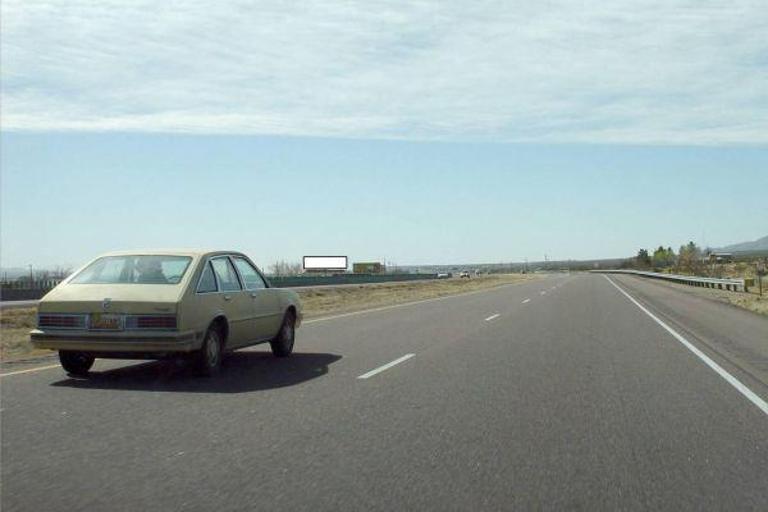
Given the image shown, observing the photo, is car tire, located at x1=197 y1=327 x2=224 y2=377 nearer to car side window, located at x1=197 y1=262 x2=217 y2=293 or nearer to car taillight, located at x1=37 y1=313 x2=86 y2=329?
car side window, located at x1=197 y1=262 x2=217 y2=293

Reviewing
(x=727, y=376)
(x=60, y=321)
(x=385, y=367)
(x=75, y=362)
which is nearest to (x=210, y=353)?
(x=75, y=362)

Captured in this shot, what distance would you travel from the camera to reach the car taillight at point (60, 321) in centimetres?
906

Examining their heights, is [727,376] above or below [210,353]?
below

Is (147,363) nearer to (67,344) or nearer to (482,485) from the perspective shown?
(67,344)

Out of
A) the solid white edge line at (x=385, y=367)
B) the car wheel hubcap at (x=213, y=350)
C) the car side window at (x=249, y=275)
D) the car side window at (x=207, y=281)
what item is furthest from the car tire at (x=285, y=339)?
the car side window at (x=207, y=281)

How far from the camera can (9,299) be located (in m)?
35.6

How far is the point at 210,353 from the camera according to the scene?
969 cm

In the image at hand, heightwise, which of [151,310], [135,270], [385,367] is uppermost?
[135,270]

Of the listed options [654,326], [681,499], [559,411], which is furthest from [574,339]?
[681,499]

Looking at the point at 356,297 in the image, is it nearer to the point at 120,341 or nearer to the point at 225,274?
the point at 225,274

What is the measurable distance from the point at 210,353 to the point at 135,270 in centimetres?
136

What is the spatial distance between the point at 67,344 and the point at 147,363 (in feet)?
7.83

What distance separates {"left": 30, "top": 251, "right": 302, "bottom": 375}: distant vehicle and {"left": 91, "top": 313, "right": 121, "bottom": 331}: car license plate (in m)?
0.01

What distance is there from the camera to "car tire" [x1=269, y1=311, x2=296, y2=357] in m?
11.9
